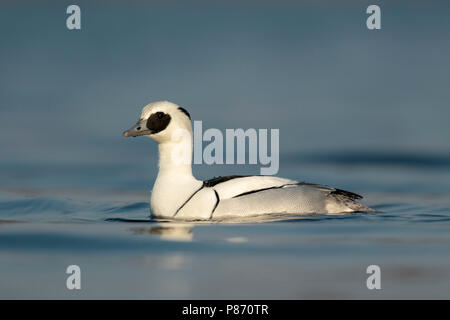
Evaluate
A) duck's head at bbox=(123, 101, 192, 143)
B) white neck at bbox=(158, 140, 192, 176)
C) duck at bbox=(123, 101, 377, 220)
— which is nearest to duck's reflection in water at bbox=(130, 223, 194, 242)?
duck at bbox=(123, 101, 377, 220)

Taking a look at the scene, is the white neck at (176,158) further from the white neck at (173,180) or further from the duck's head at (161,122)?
the duck's head at (161,122)

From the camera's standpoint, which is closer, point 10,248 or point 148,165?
point 10,248

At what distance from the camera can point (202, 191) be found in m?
15.0

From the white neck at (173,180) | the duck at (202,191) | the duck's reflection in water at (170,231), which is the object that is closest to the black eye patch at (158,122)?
the duck at (202,191)

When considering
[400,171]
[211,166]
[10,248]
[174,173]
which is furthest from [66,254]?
[400,171]

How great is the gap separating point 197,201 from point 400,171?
7773 millimetres

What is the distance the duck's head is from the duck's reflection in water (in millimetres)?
1320

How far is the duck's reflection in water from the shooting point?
1356 centimetres

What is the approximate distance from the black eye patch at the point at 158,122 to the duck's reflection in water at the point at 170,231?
1357 mm

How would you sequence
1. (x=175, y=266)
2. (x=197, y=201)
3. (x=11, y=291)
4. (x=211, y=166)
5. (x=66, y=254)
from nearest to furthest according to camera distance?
(x=11, y=291), (x=175, y=266), (x=66, y=254), (x=197, y=201), (x=211, y=166)

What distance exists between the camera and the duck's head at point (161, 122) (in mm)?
15117

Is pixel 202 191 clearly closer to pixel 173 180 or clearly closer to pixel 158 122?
pixel 173 180

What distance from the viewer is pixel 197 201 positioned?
14.9 m

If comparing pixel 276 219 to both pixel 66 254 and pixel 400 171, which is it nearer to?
pixel 66 254
